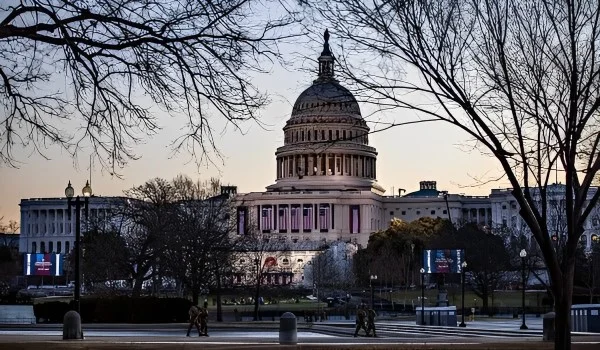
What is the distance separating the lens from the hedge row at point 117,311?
58.5 m

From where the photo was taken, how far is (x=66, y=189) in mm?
42844

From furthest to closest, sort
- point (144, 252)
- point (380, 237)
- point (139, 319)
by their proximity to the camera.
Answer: point (380, 237)
point (144, 252)
point (139, 319)

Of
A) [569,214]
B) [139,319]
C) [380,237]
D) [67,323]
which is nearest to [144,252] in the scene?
[139,319]

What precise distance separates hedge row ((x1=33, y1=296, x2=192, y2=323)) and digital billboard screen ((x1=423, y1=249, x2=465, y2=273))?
2814 cm

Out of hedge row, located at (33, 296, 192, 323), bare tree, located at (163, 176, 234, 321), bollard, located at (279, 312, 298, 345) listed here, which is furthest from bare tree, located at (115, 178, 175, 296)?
bollard, located at (279, 312, 298, 345)

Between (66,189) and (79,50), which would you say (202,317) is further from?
(79,50)

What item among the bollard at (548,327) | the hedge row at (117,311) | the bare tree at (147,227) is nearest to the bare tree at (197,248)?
the bare tree at (147,227)

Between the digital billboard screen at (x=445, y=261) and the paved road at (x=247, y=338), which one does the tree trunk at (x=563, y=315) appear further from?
the digital billboard screen at (x=445, y=261)

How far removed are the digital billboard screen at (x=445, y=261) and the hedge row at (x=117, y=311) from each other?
92.3ft

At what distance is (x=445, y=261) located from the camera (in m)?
83.9

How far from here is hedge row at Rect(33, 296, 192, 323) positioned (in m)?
58.5

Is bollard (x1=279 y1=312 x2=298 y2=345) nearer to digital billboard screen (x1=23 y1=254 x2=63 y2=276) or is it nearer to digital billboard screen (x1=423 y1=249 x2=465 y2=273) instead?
digital billboard screen (x1=423 y1=249 x2=465 y2=273)

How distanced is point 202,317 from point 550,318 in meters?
12.1

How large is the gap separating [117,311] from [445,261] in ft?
101
